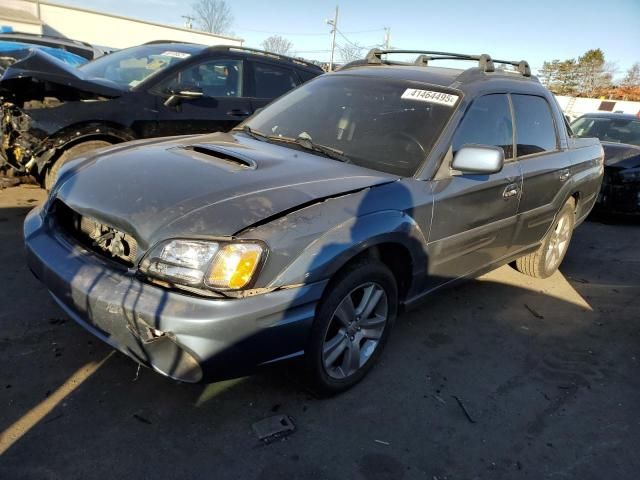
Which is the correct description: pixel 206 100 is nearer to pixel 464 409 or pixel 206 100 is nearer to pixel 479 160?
pixel 479 160

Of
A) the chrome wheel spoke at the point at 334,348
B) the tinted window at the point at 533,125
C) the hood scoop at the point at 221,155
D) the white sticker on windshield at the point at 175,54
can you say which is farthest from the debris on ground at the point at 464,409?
the white sticker on windshield at the point at 175,54

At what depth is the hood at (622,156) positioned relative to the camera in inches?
278

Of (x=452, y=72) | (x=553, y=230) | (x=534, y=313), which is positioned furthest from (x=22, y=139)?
(x=553, y=230)

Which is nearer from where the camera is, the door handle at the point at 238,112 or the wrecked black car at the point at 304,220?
the wrecked black car at the point at 304,220

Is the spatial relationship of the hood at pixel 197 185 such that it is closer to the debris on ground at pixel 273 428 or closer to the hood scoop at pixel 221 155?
the hood scoop at pixel 221 155

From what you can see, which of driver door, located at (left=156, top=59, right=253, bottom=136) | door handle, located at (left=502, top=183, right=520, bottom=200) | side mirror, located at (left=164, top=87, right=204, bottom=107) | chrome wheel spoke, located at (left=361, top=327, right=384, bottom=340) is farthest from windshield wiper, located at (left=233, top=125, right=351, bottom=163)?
driver door, located at (left=156, top=59, right=253, bottom=136)

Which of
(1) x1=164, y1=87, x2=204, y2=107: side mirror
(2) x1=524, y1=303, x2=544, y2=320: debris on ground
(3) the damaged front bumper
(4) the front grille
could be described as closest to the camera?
(4) the front grille

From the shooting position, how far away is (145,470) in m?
2.06

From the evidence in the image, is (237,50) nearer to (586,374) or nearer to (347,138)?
(347,138)

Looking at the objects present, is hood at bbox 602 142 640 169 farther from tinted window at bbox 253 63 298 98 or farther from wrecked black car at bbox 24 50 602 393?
tinted window at bbox 253 63 298 98

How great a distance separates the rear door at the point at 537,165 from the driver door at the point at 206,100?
3.00 meters

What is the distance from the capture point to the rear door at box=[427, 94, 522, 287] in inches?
116

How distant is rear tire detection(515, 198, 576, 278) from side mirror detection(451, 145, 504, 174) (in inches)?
72.5

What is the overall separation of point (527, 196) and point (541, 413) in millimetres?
1628
